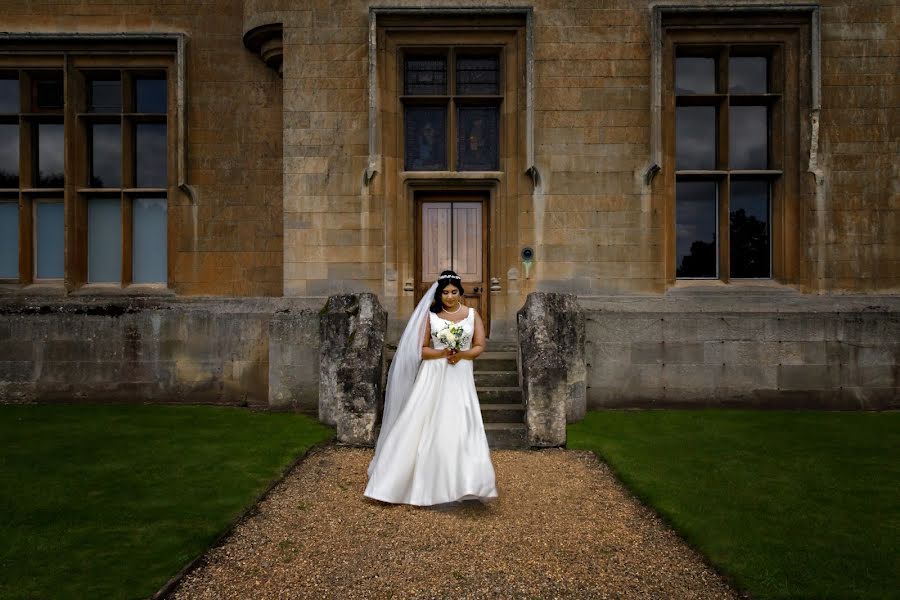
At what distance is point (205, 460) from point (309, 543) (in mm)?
2040

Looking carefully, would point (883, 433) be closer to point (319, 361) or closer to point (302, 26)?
point (319, 361)

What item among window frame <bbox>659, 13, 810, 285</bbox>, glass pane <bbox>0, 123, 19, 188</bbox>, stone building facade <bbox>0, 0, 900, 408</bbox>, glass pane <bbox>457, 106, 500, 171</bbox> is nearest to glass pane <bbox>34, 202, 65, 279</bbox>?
stone building facade <bbox>0, 0, 900, 408</bbox>

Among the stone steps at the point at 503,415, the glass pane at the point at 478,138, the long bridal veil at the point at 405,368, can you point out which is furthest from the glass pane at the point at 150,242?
the long bridal veil at the point at 405,368

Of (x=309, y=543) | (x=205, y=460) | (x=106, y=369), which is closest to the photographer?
(x=309, y=543)

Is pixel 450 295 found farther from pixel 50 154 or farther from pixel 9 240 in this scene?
pixel 9 240

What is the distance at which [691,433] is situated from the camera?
6.56 meters

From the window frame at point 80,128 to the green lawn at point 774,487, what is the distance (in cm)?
732

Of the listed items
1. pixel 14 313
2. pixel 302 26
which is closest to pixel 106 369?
pixel 14 313

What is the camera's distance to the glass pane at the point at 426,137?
29.4ft

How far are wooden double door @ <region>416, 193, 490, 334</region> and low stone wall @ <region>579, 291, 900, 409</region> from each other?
2052 millimetres

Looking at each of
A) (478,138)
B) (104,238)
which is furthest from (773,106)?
(104,238)

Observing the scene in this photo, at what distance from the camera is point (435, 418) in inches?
183

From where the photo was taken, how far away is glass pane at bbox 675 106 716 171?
8.94 metres

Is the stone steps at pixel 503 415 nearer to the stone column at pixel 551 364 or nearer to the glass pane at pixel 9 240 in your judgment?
the stone column at pixel 551 364
